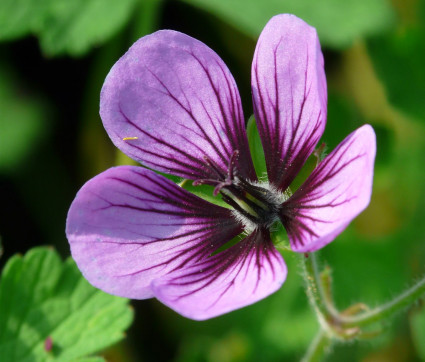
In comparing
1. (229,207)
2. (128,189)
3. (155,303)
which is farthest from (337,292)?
(128,189)

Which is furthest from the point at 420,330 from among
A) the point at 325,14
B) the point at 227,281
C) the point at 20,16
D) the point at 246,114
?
the point at 20,16

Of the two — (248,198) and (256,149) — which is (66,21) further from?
(248,198)

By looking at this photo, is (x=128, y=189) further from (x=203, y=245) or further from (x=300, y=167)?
(x=300, y=167)

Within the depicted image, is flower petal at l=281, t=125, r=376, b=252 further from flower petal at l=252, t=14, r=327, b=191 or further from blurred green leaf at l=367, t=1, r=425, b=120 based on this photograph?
blurred green leaf at l=367, t=1, r=425, b=120

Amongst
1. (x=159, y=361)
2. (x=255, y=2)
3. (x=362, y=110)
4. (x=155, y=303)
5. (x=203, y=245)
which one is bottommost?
(x=159, y=361)

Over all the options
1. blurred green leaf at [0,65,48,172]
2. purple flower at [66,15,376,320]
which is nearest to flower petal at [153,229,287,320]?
purple flower at [66,15,376,320]

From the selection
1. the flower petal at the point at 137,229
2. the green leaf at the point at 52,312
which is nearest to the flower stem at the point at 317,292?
the flower petal at the point at 137,229
